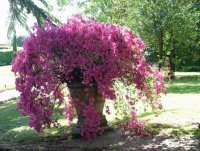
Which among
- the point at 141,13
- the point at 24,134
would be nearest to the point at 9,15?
the point at 24,134

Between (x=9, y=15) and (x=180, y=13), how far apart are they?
15008 millimetres

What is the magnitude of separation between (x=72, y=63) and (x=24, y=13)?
6.82 meters

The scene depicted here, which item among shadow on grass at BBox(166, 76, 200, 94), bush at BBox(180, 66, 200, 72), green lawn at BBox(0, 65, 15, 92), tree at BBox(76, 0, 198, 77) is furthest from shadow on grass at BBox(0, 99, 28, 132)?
bush at BBox(180, 66, 200, 72)

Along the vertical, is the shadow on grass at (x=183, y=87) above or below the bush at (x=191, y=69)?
below

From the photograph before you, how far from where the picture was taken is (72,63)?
661cm

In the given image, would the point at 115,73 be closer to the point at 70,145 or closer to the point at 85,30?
the point at 85,30

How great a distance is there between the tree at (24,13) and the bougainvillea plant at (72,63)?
519 centimetres

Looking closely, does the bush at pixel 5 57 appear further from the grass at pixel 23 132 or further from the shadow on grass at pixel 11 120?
the grass at pixel 23 132

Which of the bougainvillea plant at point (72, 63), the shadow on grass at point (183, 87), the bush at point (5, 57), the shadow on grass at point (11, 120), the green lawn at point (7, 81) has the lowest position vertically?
the shadow on grass at point (11, 120)

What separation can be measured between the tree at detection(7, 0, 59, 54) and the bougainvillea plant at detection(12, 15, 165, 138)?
204 inches

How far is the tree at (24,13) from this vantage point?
12.2 metres

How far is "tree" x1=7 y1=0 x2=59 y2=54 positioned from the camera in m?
12.2

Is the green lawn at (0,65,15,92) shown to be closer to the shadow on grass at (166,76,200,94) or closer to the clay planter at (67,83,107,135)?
the shadow on grass at (166,76,200,94)

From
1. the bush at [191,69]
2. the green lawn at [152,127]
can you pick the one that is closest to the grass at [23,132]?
the green lawn at [152,127]
